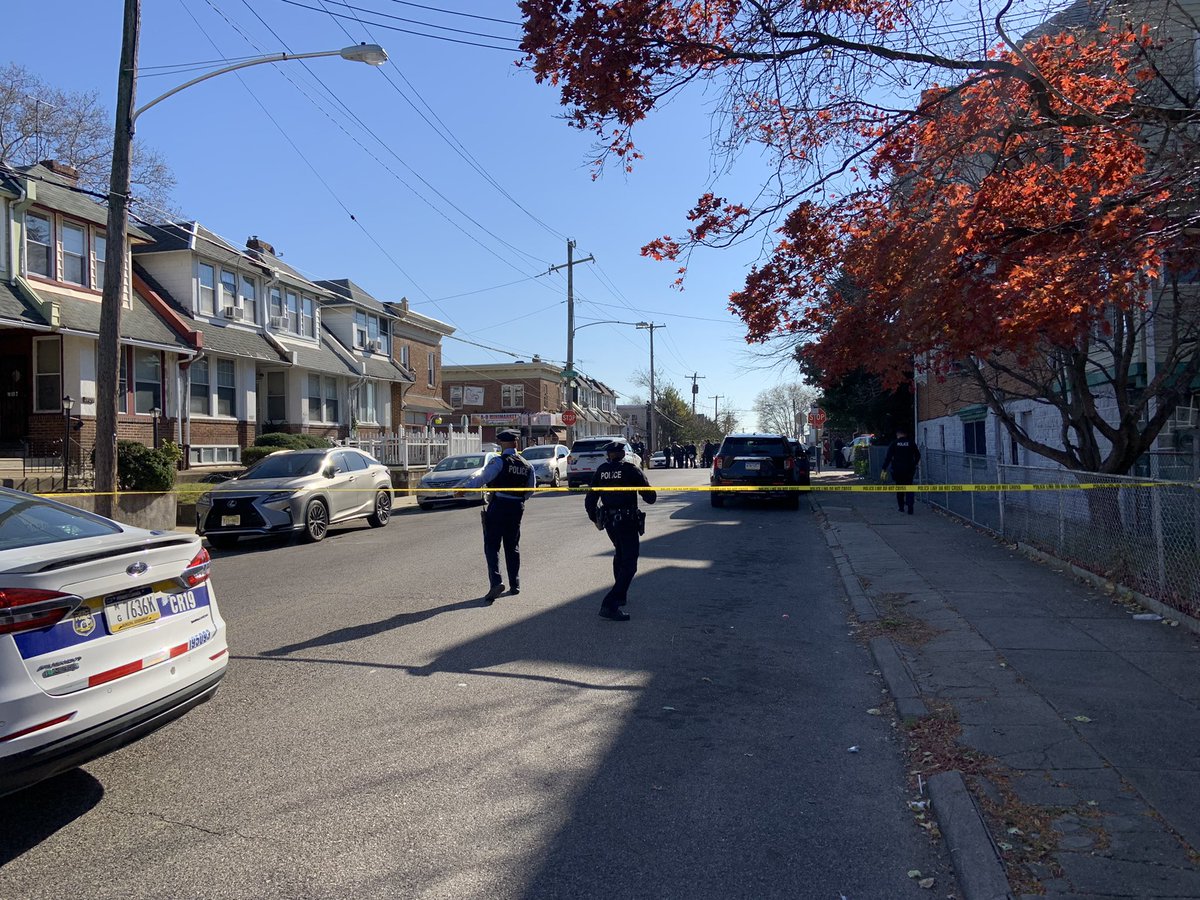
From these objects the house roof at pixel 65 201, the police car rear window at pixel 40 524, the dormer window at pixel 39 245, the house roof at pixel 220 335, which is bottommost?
the police car rear window at pixel 40 524

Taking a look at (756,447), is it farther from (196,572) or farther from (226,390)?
(196,572)

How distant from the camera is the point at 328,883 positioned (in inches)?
136

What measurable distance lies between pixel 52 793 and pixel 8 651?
111 centimetres

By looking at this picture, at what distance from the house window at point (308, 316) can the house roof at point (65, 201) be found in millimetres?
8198

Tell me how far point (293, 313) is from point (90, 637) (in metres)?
28.1

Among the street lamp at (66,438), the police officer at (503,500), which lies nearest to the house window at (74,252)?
the street lamp at (66,438)

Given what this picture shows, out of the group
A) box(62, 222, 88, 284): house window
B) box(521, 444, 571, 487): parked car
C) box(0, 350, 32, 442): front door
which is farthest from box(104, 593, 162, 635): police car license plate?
box(521, 444, 571, 487): parked car

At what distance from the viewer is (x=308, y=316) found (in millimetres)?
31344

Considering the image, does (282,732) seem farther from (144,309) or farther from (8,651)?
(144,309)

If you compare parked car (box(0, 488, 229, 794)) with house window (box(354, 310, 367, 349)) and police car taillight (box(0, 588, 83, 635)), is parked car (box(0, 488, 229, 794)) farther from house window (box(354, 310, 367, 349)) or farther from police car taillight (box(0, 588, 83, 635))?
house window (box(354, 310, 367, 349))

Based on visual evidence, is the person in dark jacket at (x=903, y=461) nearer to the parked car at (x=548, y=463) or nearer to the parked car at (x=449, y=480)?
the parked car at (x=449, y=480)

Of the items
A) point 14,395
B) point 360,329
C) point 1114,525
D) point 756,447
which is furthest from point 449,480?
point 1114,525

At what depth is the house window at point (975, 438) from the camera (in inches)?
949

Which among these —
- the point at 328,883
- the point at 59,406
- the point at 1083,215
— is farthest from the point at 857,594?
the point at 59,406
